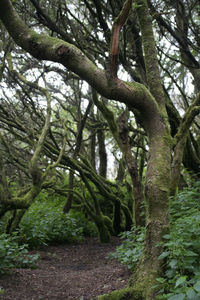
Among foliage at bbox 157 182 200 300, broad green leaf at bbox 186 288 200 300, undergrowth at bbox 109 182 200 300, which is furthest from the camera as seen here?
foliage at bbox 157 182 200 300

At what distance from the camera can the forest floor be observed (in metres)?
3.49

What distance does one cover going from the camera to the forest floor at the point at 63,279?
349 cm

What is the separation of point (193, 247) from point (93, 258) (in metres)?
3.78

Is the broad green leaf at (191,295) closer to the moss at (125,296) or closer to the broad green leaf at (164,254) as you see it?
the broad green leaf at (164,254)

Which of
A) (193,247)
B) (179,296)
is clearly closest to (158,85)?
(193,247)

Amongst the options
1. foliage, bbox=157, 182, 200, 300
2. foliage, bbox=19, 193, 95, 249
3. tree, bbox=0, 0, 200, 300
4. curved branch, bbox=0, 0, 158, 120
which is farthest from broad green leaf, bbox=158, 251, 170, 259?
foliage, bbox=19, 193, 95, 249

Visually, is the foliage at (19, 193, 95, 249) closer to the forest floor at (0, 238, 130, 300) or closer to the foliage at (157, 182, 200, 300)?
the forest floor at (0, 238, 130, 300)

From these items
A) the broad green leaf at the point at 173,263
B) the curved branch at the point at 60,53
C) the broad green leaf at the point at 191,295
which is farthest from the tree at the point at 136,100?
the broad green leaf at the point at 191,295

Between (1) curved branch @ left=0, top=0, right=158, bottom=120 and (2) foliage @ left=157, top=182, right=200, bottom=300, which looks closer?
(2) foliage @ left=157, top=182, right=200, bottom=300

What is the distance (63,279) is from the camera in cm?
437

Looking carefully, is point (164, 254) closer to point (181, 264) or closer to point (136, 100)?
point (181, 264)

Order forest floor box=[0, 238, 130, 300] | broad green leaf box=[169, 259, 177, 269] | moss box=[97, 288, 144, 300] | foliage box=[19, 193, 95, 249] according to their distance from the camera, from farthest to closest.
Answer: foliage box=[19, 193, 95, 249] → forest floor box=[0, 238, 130, 300] → moss box=[97, 288, 144, 300] → broad green leaf box=[169, 259, 177, 269]

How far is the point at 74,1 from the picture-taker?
6727mm

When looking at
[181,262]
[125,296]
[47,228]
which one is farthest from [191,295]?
[47,228]
